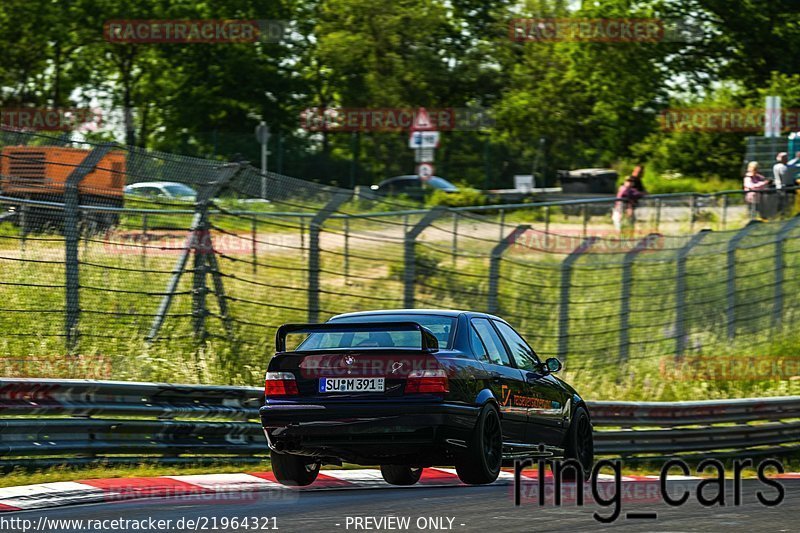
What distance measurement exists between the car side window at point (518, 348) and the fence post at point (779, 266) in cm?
1014

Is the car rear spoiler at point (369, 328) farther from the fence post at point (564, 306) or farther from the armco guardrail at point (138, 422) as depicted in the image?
the fence post at point (564, 306)


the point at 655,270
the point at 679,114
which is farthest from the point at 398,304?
the point at 679,114

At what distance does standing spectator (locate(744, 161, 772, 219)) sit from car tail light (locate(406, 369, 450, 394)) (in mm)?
16494

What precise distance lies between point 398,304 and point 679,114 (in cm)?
3520

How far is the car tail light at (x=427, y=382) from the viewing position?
10148 mm

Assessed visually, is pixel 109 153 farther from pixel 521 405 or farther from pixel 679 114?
pixel 679 114

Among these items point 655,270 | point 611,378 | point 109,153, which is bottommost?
point 611,378

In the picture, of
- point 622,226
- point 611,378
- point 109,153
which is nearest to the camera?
point 109,153

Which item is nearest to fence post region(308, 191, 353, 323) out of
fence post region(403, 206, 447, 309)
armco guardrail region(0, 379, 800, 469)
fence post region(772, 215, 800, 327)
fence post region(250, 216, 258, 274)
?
fence post region(250, 216, 258, 274)

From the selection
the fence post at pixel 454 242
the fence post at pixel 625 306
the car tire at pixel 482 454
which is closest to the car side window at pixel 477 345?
the car tire at pixel 482 454

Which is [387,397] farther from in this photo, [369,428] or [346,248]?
[346,248]

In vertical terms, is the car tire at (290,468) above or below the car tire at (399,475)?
above

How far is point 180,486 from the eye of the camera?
440 inches

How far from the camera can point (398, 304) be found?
17.1m
